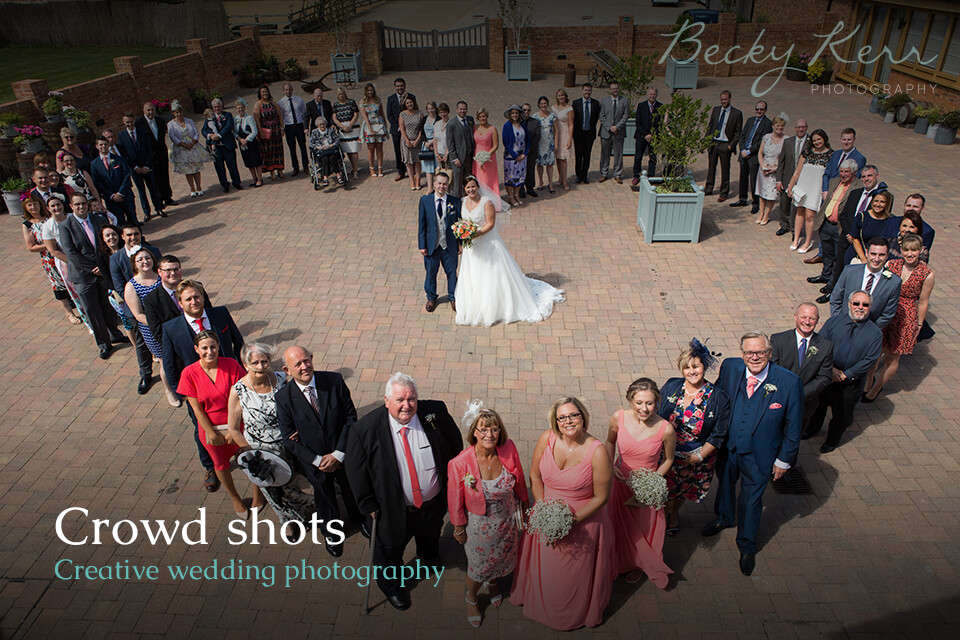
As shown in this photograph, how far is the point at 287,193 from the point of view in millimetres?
12781

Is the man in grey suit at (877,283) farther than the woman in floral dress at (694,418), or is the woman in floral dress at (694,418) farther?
the man in grey suit at (877,283)

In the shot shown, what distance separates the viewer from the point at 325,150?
1235 centimetres

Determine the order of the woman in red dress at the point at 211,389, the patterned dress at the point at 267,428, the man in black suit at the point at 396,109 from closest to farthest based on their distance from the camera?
1. the patterned dress at the point at 267,428
2. the woman in red dress at the point at 211,389
3. the man in black suit at the point at 396,109

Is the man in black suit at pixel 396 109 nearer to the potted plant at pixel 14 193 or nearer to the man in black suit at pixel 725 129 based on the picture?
the man in black suit at pixel 725 129

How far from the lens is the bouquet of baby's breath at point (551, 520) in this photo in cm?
379

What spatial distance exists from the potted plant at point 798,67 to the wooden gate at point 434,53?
10871 millimetres

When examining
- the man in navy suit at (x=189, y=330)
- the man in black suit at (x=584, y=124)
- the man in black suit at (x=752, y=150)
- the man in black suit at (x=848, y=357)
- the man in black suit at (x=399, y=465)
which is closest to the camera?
the man in black suit at (x=399, y=465)

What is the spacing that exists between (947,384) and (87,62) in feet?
100

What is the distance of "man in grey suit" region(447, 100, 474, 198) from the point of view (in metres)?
10.7

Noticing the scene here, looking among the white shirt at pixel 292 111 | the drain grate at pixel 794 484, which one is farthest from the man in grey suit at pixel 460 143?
the drain grate at pixel 794 484

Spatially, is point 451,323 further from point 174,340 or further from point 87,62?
point 87,62

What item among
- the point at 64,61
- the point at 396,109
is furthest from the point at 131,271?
the point at 64,61

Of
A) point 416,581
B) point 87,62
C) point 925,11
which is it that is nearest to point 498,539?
point 416,581

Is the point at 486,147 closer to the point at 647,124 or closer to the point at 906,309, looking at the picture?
the point at 647,124
